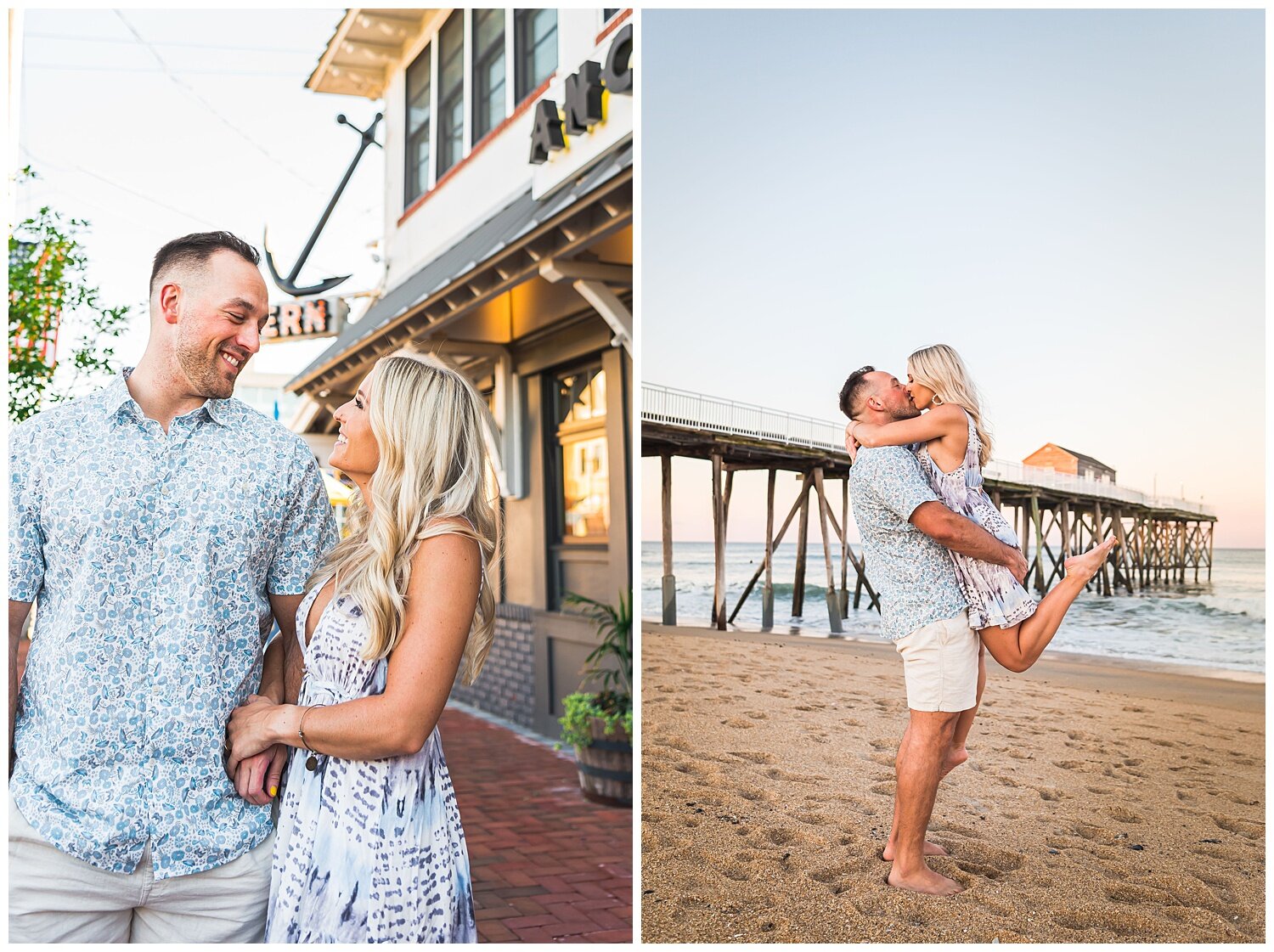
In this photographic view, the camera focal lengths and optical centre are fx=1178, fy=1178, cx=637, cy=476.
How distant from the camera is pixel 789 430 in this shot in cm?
354

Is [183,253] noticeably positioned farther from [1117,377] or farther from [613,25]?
[613,25]

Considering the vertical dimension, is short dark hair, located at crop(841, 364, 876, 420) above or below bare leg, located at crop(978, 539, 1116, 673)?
above

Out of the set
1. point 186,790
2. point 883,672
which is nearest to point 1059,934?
point 883,672

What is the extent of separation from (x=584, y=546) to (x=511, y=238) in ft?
9.43

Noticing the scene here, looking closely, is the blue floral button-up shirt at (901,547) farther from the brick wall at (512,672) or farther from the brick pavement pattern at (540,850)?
the brick wall at (512,672)

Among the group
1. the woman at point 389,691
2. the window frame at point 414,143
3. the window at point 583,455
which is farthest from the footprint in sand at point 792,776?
the window frame at point 414,143

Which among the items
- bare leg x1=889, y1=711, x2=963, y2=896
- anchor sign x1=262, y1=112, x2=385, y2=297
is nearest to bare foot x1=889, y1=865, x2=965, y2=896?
bare leg x1=889, y1=711, x2=963, y2=896

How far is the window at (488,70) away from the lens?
862 cm

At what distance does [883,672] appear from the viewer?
357cm

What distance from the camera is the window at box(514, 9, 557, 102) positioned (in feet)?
25.3

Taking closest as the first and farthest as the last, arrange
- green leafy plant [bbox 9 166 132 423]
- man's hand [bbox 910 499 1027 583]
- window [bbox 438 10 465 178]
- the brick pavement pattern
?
1. man's hand [bbox 910 499 1027 583]
2. the brick pavement pattern
3. green leafy plant [bbox 9 166 132 423]
4. window [bbox 438 10 465 178]

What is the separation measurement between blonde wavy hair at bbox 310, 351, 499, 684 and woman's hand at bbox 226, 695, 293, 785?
0.24m

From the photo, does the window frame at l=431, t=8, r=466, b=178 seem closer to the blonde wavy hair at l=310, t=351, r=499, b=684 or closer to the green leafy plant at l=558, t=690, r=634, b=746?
the green leafy plant at l=558, t=690, r=634, b=746

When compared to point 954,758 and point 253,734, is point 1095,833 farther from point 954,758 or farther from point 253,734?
point 253,734
